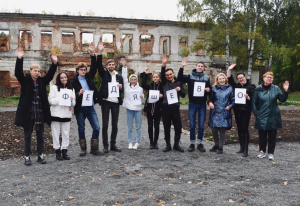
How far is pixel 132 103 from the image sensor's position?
747 cm

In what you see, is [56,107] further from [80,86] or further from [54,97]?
[80,86]

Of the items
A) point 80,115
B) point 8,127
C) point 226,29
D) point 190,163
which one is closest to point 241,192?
point 190,163

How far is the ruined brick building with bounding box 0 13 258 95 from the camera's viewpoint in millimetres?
28922

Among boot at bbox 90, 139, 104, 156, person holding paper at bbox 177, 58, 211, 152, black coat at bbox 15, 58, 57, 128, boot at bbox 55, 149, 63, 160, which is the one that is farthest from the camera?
person holding paper at bbox 177, 58, 211, 152

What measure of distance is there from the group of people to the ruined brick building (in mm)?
21508

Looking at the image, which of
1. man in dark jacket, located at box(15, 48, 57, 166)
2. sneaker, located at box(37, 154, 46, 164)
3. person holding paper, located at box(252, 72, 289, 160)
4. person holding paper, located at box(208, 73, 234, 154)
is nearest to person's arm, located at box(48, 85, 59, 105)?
man in dark jacket, located at box(15, 48, 57, 166)

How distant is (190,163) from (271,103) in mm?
2286

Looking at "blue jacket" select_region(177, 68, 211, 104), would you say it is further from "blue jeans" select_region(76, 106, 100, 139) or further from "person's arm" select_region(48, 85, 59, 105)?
"person's arm" select_region(48, 85, 59, 105)

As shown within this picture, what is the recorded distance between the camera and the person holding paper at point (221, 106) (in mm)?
6938

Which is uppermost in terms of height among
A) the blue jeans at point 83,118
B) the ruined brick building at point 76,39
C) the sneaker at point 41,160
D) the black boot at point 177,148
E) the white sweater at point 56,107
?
the ruined brick building at point 76,39

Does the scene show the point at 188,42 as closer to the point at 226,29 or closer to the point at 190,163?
the point at 226,29

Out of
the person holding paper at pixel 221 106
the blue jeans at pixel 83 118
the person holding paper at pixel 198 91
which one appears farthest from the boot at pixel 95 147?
the person holding paper at pixel 221 106

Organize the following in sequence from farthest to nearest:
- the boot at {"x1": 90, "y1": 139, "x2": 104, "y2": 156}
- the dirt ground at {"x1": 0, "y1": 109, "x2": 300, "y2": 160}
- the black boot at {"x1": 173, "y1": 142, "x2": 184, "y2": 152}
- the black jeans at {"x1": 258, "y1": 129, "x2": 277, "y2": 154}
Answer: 1. the dirt ground at {"x1": 0, "y1": 109, "x2": 300, "y2": 160}
2. the black boot at {"x1": 173, "y1": 142, "x2": 184, "y2": 152}
3. the boot at {"x1": 90, "y1": 139, "x2": 104, "y2": 156}
4. the black jeans at {"x1": 258, "y1": 129, "x2": 277, "y2": 154}

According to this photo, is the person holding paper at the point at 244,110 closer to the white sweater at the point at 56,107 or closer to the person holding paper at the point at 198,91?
the person holding paper at the point at 198,91
